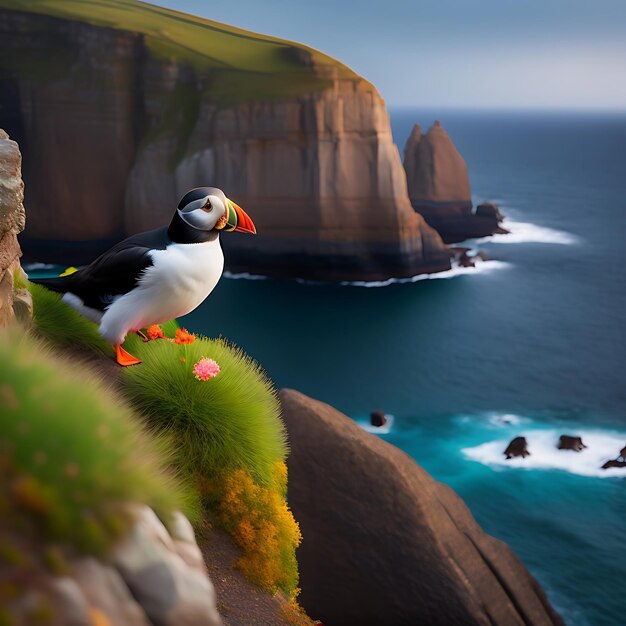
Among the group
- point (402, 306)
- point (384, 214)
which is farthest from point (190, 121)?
point (402, 306)

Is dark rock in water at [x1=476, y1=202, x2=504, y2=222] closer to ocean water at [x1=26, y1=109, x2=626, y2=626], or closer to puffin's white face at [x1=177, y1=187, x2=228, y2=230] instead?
ocean water at [x1=26, y1=109, x2=626, y2=626]

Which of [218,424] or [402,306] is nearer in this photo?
[218,424]

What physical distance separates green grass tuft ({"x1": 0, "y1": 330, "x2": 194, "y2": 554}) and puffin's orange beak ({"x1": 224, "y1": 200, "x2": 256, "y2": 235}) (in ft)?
13.9

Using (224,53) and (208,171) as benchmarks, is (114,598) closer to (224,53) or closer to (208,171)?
(208,171)

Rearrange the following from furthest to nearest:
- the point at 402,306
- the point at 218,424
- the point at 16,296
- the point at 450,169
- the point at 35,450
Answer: the point at 450,169 < the point at 402,306 < the point at 16,296 < the point at 218,424 < the point at 35,450

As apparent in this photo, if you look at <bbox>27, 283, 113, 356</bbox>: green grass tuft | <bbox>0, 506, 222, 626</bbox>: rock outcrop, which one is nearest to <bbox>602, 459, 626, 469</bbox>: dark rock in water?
<bbox>27, 283, 113, 356</bbox>: green grass tuft

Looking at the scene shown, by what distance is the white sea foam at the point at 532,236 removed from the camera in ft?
237

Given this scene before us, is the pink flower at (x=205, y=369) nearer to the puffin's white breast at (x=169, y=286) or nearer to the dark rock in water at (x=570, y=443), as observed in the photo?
the puffin's white breast at (x=169, y=286)

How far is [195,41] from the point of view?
64375mm

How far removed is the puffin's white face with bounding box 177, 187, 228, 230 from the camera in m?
8.75

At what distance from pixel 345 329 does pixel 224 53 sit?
28.8m

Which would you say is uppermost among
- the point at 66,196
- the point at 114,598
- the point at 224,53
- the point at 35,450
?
the point at 224,53

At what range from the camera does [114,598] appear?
4410 millimetres

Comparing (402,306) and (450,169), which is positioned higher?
(450,169)
